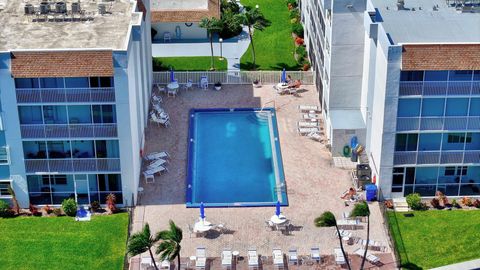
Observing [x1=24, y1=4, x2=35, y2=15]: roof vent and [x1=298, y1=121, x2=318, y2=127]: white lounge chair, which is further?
[x1=298, y1=121, x2=318, y2=127]: white lounge chair

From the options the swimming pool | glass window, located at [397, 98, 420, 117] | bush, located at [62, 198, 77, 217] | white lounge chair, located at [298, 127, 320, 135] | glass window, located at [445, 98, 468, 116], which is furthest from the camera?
white lounge chair, located at [298, 127, 320, 135]

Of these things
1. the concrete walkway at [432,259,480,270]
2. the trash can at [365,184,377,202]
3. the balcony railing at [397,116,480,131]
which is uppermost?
the balcony railing at [397,116,480,131]

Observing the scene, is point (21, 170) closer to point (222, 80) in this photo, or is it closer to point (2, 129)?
point (2, 129)

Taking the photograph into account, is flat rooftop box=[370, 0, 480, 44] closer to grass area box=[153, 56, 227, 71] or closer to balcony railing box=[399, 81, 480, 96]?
balcony railing box=[399, 81, 480, 96]

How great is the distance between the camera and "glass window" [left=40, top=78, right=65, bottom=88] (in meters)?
54.6

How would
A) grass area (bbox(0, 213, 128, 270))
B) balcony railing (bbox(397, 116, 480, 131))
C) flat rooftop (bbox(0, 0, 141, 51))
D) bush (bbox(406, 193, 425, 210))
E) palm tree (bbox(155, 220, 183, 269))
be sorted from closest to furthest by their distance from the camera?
1. palm tree (bbox(155, 220, 183, 269))
2. grass area (bbox(0, 213, 128, 270))
3. balcony railing (bbox(397, 116, 480, 131))
4. bush (bbox(406, 193, 425, 210))
5. flat rooftop (bbox(0, 0, 141, 51))

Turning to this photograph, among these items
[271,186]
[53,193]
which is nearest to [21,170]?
[53,193]

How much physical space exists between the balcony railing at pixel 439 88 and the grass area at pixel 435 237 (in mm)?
7699

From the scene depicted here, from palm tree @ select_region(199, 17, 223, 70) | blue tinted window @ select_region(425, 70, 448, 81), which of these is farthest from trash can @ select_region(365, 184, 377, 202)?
palm tree @ select_region(199, 17, 223, 70)

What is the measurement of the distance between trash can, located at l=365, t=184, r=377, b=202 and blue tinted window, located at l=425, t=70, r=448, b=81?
26.5 feet

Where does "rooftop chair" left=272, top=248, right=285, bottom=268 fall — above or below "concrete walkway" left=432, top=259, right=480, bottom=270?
above

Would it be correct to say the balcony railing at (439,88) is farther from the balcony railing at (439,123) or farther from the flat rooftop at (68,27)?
the flat rooftop at (68,27)

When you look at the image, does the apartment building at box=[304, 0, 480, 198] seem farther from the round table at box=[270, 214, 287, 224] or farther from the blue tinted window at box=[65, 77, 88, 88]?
the blue tinted window at box=[65, 77, 88, 88]

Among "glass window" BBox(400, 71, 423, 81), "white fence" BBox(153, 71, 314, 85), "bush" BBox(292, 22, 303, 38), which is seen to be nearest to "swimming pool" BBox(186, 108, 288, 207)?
"white fence" BBox(153, 71, 314, 85)
